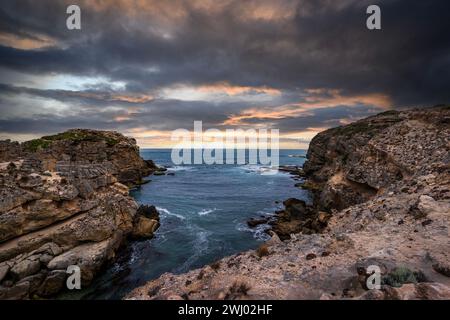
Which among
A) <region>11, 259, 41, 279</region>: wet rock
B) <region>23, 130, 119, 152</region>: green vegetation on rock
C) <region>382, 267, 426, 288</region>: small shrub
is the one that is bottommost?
<region>11, 259, 41, 279</region>: wet rock

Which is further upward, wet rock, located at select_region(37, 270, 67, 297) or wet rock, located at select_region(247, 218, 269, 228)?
wet rock, located at select_region(37, 270, 67, 297)

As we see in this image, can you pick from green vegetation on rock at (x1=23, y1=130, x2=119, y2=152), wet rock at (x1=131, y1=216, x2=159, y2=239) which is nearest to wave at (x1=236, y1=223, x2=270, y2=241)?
wet rock at (x1=131, y1=216, x2=159, y2=239)

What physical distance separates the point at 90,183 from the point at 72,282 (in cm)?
1129

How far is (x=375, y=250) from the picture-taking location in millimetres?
14570

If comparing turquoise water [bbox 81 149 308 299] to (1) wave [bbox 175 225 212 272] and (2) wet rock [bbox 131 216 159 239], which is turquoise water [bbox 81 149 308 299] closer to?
(1) wave [bbox 175 225 212 272]

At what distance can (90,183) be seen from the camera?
92.0 feet

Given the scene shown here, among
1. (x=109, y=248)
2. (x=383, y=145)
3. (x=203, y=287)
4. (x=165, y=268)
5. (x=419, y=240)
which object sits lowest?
(x=165, y=268)

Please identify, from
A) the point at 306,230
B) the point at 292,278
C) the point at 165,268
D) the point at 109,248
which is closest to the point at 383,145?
the point at 306,230

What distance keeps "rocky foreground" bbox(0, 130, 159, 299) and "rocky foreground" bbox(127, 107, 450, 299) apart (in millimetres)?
9212

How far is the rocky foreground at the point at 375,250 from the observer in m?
11.1

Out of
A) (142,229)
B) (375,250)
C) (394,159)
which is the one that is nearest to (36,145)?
(142,229)

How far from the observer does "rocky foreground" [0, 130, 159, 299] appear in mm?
19719

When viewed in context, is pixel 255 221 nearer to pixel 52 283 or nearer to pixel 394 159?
pixel 394 159
